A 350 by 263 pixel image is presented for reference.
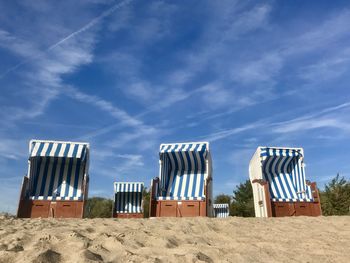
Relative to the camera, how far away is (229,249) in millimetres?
4180

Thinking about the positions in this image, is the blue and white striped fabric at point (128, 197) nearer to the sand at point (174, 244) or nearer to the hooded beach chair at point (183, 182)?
the hooded beach chair at point (183, 182)

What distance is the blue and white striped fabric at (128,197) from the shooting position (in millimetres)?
17422

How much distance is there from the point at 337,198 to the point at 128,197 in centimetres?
1095

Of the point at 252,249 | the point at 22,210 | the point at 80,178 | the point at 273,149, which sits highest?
the point at 273,149

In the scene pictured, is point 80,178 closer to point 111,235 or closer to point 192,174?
point 192,174

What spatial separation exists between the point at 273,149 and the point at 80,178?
226 inches

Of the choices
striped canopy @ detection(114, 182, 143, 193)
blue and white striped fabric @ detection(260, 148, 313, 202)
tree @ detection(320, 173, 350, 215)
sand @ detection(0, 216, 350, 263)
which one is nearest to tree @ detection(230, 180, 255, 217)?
tree @ detection(320, 173, 350, 215)

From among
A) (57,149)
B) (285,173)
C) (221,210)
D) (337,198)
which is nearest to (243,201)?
(221,210)

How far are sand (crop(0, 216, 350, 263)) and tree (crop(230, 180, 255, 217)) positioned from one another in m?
27.3

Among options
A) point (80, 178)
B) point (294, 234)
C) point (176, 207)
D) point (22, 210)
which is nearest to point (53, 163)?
point (80, 178)

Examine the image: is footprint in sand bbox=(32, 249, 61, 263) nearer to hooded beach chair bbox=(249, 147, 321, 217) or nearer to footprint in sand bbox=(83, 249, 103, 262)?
footprint in sand bbox=(83, 249, 103, 262)

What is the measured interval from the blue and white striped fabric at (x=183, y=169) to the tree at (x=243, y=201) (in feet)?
74.0

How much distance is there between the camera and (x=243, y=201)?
35125 millimetres

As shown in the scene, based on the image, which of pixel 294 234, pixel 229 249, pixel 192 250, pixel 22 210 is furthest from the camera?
pixel 22 210
